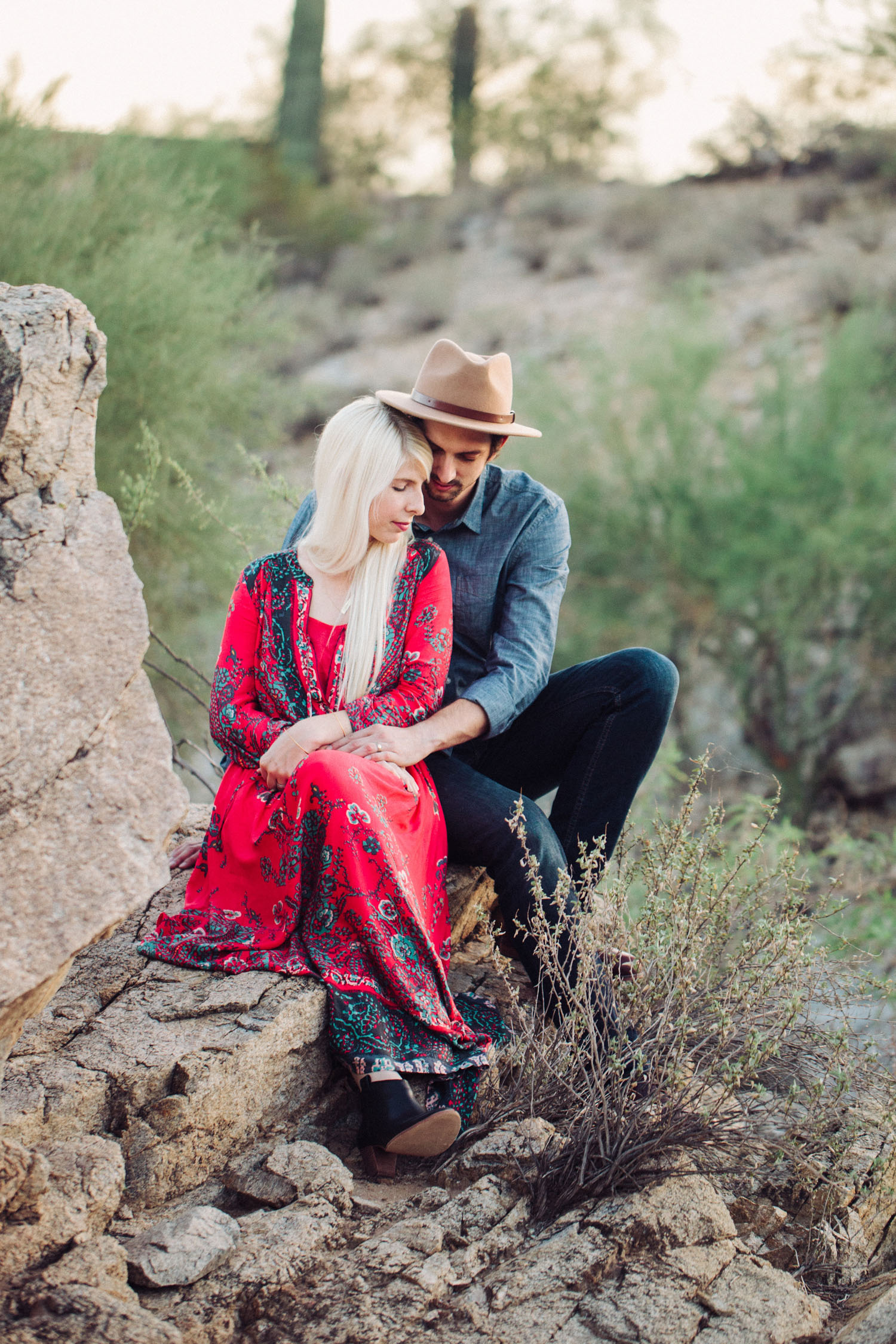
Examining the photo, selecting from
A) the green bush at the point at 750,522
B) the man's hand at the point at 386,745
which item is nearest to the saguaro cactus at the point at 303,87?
the green bush at the point at 750,522

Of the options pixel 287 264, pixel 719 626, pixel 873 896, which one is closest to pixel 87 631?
pixel 873 896

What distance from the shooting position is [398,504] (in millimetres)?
2723

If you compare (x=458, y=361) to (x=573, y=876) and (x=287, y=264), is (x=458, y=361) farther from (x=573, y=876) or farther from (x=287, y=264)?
(x=287, y=264)

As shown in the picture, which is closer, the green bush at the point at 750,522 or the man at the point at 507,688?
the man at the point at 507,688

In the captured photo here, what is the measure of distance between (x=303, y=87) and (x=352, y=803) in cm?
1789

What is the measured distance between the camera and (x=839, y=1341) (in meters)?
1.82

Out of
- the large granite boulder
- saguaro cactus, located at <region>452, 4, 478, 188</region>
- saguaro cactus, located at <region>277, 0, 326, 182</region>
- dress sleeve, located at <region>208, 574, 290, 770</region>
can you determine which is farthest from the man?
saguaro cactus, located at <region>452, 4, 478, 188</region>

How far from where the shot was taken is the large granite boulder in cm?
181

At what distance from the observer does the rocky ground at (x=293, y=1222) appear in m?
1.81

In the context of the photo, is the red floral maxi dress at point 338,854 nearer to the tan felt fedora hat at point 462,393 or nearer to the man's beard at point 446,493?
the man's beard at point 446,493

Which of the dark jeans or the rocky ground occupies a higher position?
the dark jeans

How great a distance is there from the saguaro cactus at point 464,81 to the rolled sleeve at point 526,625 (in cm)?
1851

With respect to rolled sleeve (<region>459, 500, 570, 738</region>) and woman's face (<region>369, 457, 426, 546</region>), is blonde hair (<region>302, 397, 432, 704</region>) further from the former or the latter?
rolled sleeve (<region>459, 500, 570, 738</region>)

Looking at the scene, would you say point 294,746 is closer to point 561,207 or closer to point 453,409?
point 453,409
